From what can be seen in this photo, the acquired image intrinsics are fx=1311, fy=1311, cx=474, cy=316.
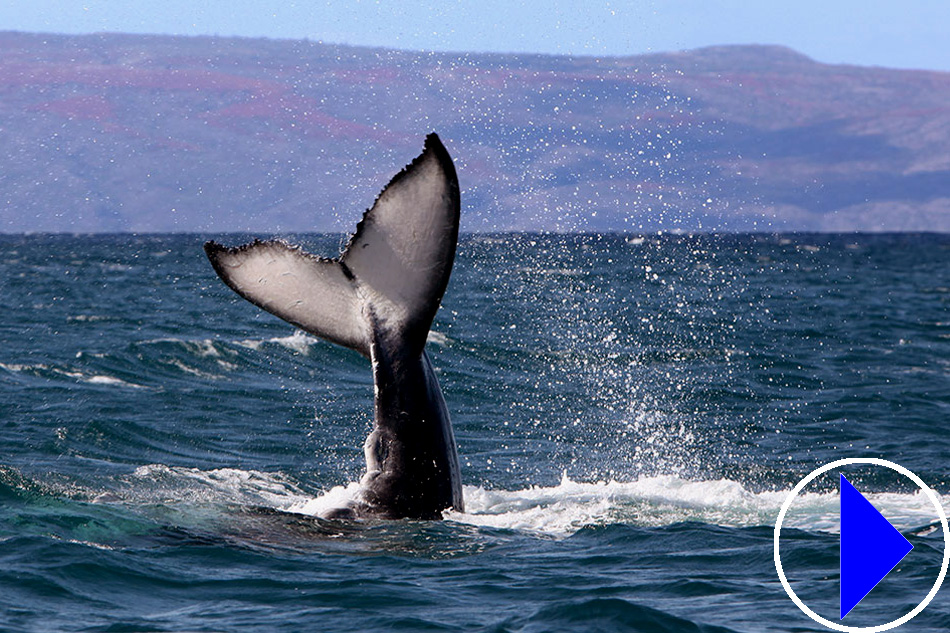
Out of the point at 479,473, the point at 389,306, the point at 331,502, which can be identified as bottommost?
the point at 479,473

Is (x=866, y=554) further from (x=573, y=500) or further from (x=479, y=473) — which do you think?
(x=479, y=473)

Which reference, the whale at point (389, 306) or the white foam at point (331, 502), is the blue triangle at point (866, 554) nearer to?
the whale at point (389, 306)

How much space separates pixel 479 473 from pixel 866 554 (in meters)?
5.23

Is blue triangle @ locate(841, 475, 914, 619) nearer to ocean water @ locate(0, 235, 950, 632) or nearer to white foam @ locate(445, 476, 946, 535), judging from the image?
ocean water @ locate(0, 235, 950, 632)

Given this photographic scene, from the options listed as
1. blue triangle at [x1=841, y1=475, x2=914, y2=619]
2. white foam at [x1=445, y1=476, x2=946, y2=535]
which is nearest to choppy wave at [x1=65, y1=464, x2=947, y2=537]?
white foam at [x1=445, y1=476, x2=946, y2=535]

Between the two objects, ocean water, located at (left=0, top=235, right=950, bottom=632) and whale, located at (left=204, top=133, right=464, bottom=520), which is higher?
whale, located at (left=204, top=133, right=464, bottom=520)

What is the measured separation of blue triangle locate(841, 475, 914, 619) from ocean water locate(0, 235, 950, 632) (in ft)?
0.32

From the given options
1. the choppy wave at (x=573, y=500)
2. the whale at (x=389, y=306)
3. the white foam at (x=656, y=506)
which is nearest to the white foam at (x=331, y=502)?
the choppy wave at (x=573, y=500)

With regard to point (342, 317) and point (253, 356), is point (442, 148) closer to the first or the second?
point (342, 317)

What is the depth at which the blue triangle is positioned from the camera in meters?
8.03

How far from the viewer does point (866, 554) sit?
8.47m

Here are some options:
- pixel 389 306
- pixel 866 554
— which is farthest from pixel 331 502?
pixel 866 554

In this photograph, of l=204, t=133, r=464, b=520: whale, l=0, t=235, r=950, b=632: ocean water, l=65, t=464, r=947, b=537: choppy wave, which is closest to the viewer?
l=0, t=235, r=950, b=632: ocean water

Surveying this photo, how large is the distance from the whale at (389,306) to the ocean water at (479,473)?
0.33 m
